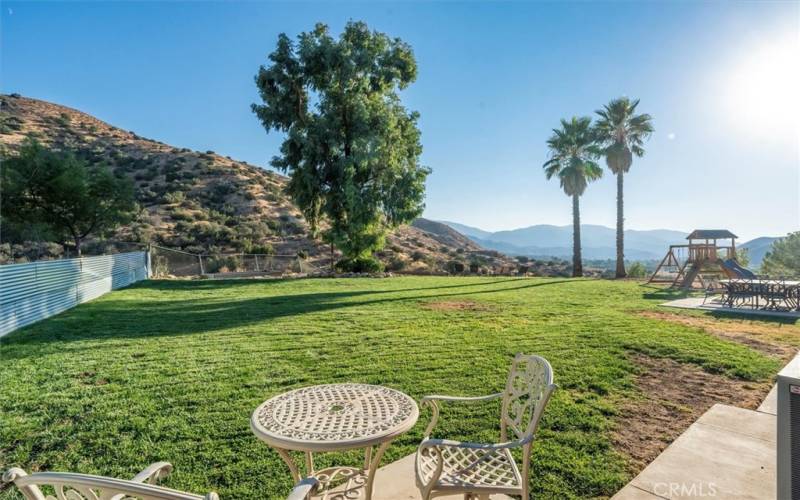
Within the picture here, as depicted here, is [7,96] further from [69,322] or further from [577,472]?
[577,472]

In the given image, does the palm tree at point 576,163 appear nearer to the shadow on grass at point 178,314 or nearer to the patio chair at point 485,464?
the shadow on grass at point 178,314

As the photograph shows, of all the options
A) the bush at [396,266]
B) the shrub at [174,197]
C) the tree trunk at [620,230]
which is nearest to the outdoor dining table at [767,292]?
the tree trunk at [620,230]

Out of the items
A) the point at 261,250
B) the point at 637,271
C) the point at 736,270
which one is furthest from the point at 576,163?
the point at 261,250

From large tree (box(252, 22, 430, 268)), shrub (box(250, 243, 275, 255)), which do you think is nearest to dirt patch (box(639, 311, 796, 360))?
large tree (box(252, 22, 430, 268))

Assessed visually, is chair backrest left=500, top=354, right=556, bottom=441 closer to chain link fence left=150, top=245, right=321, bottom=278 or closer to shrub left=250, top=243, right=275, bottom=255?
chain link fence left=150, top=245, right=321, bottom=278

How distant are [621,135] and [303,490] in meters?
25.7

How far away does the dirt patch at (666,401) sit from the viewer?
3326mm

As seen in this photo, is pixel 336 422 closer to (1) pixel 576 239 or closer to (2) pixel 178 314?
(2) pixel 178 314

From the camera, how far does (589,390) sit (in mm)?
4465

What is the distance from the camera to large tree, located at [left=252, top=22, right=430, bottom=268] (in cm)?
1762

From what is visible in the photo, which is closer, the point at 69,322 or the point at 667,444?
the point at 667,444

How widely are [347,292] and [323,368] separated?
8182mm

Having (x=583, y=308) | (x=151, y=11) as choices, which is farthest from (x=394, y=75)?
(x=583, y=308)

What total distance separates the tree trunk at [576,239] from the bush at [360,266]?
11046 millimetres
